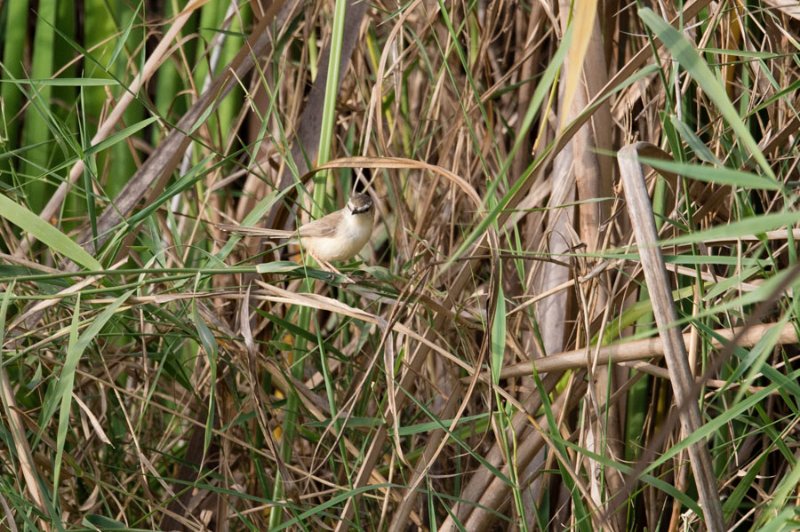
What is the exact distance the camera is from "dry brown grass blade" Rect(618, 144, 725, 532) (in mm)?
1488

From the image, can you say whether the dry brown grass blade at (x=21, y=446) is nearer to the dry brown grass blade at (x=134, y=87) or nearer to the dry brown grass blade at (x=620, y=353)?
the dry brown grass blade at (x=134, y=87)

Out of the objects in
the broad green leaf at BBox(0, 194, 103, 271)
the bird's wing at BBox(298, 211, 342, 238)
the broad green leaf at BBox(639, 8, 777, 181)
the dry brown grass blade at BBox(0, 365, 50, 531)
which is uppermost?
the broad green leaf at BBox(639, 8, 777, 181)

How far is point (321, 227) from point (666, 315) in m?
1.17

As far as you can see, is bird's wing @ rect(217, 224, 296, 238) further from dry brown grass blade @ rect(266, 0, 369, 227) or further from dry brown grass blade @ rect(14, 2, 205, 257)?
dry brown grass blade @ rect(14, 2, 205, 257)

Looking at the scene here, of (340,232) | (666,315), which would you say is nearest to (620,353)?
(666,315)

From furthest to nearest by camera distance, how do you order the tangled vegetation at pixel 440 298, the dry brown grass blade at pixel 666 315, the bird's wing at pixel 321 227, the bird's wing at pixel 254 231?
the bird's wing at pixel 321 227
the bird's wing at pixel 254 231
the tangled vegetation at pixel 440 298
the dry brown grass blade at pixel 666 315

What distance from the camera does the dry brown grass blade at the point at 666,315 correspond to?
58.6 inches

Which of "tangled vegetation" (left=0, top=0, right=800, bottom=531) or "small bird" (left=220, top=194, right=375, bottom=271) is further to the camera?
"small bird" (left=220, top=194, right=375, bottom=271)

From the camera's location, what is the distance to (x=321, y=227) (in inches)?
97.7

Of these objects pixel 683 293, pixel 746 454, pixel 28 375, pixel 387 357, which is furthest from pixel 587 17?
pixel 28 375

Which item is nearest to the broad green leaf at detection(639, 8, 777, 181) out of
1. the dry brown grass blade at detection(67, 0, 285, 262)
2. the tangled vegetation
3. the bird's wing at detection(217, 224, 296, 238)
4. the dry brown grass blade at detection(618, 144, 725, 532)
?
the tangled vegetation

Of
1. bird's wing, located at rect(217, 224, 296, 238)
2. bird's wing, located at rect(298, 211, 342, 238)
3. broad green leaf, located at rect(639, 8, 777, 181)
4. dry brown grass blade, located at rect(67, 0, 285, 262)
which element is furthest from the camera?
bird's wing, located at rect(298, 211, 342, 238)

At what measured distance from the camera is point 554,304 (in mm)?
2320

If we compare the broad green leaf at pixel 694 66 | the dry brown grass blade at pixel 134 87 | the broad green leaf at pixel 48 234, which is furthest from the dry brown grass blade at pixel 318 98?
the broad green leaf at pixel 694 66
